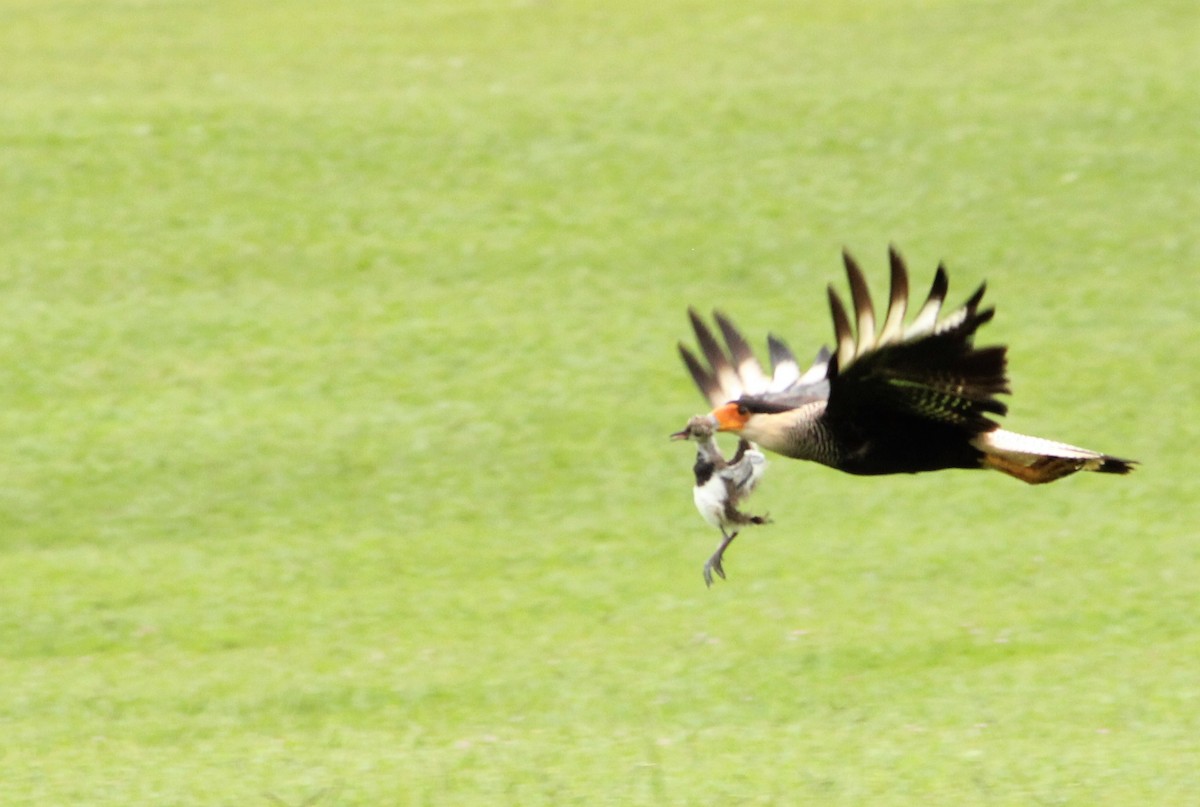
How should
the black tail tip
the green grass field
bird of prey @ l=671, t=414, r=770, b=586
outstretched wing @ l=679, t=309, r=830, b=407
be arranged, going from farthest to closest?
the green grass field
outstretched wing @ l=679, t=309, r=830, b=407
bird of prey @ l=671, t=414, r=770, b=586
the black tail tip

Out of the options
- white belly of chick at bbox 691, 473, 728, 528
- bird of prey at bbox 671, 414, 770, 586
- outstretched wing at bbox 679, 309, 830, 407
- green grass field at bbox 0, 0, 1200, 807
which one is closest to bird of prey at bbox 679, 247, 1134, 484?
bird of prey at bbox 671, 414, 770, 586

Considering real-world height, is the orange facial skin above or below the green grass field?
above

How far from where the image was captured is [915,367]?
22.7ft

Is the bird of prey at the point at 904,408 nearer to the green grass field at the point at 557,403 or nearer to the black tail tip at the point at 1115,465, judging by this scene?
the black tail tip at the point at 1115,465

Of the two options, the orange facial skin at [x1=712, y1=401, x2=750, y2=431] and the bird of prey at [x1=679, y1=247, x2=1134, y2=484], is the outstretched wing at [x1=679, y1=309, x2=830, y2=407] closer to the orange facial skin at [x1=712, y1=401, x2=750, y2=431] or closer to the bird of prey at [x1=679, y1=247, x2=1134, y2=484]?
the bird of prey at [x1=679, y1=247, x2=1134, y2=484]

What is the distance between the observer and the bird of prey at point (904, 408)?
22.3 feet

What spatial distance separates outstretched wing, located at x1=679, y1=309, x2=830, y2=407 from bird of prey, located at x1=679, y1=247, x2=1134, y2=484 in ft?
2.86

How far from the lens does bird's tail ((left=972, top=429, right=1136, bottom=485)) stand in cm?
730

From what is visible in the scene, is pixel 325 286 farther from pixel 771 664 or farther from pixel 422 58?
pixel 771 664

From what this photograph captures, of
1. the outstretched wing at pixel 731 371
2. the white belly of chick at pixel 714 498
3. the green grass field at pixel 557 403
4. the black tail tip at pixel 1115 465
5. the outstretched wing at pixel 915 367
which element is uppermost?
the outstretched wing at pixel 915 367

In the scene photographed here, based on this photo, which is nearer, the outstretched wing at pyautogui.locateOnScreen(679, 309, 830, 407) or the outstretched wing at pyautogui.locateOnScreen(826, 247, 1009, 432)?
the outstretched wing at pyautogui.locateOnScreen(826, 247, 1009, 432)

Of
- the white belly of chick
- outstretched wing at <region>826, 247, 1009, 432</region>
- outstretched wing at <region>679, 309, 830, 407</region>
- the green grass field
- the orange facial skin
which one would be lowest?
the green grass field

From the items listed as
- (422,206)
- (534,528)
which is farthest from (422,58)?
(534,528)

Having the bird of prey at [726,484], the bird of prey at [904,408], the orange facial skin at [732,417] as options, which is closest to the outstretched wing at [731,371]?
the bird of prey at [726,484]
